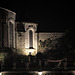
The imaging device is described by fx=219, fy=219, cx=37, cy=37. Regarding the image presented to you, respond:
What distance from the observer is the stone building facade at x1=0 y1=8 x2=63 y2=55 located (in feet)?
148

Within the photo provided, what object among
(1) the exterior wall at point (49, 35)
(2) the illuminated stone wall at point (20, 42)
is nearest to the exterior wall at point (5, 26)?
(2) the illuminated stone wall at point (20, 42)

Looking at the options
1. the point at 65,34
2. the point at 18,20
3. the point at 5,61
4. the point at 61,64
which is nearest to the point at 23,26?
the point at 18,20

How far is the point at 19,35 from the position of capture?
4912 cm

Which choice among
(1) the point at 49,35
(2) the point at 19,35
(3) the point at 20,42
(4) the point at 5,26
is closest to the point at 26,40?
(3) the point at 20,42

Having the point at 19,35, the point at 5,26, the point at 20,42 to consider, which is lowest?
the point at 20,42

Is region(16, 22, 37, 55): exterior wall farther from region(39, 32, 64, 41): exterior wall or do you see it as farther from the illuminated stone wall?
region(39, 32, 64, 41): exterior wall

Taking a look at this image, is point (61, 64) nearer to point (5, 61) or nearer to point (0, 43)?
point (5, 61)

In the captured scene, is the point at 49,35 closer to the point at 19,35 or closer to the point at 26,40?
the point at 26,40

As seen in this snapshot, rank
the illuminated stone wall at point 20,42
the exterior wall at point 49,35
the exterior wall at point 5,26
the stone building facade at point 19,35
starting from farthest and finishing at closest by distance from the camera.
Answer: the exterior wall at point 49,35, the illuminated stone wall at point 20,42, the stone building facade at point 19,35, the exterior wall at point 5,26

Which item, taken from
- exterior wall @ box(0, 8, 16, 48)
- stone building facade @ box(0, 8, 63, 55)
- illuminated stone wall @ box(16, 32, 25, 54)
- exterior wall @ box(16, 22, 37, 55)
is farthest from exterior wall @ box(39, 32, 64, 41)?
exterior wall @ box(0, 8, 16, 48)

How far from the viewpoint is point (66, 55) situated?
42.3 metres

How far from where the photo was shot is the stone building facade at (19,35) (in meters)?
45.1

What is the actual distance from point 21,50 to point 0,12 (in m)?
10.1

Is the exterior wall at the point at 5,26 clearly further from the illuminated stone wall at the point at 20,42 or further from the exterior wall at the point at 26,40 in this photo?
the exterior wall at the point at 26,40
